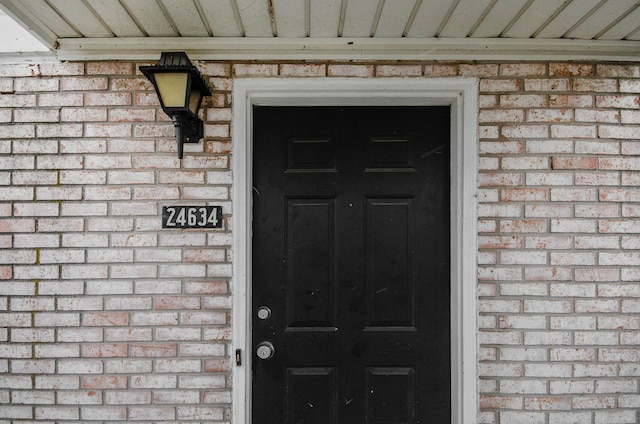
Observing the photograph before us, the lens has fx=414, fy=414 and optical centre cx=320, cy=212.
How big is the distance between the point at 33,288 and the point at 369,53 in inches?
77.4

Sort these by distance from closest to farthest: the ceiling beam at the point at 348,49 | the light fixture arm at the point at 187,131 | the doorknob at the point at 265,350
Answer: the light fixture arm at the point at 187,131, the ceiling beam at the point at 348,49, the doorknob at the point at 265,350

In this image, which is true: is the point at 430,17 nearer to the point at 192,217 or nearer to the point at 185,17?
the point at 185,17

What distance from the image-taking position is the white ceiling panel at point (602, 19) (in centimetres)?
167

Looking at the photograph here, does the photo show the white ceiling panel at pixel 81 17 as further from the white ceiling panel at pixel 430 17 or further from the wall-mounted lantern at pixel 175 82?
the white ceiling panel at pixel 430 17

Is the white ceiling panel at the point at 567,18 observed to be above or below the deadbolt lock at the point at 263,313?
above

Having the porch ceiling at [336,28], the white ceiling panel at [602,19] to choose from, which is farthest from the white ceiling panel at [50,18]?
the white ceiling panel at [602,19]

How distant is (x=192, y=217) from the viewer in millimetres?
1981

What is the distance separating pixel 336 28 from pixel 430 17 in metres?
0.41

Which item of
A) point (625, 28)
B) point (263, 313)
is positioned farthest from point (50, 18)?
point (625, 28)

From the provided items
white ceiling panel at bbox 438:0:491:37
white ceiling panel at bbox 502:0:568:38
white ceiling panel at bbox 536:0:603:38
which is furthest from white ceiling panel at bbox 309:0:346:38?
white ceiling panel at bbox 536:0:603:38

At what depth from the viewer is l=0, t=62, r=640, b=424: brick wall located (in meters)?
1.97

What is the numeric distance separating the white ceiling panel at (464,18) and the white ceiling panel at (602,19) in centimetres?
47

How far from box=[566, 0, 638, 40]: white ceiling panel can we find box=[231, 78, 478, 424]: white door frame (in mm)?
489

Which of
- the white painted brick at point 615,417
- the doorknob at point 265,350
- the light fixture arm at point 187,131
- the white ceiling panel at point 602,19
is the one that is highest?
the white ceiling panel at point 602,19
